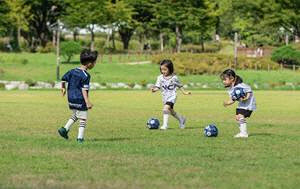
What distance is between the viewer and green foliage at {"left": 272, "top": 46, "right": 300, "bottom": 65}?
63156 mm

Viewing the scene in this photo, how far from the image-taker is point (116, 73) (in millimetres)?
55062

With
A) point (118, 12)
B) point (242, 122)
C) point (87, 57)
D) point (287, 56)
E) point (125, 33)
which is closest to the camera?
point (87, 57)

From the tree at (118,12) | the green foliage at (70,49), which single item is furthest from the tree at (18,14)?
the green foliage at (70,49)

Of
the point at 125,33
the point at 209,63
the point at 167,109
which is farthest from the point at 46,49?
the point at 167,109

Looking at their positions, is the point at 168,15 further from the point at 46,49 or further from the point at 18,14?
the point at 18,14

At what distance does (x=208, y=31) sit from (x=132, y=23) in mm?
8782

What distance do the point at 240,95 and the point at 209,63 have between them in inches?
1789

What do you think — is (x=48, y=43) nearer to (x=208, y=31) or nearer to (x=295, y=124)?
(x=208, y=31)

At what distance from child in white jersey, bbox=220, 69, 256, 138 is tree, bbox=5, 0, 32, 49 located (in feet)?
207

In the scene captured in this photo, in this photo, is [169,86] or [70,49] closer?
[169,86]

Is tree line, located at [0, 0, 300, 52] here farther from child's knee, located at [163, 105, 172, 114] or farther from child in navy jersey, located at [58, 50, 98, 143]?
child in navy jersey, located at [58, 50, 98, 143]

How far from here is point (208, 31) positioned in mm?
78812

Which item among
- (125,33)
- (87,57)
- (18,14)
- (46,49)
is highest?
(18,14)

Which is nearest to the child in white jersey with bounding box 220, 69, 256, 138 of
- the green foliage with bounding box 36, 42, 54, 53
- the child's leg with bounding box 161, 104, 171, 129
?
the child's leg with bounding box 161, 104, 171, 129
